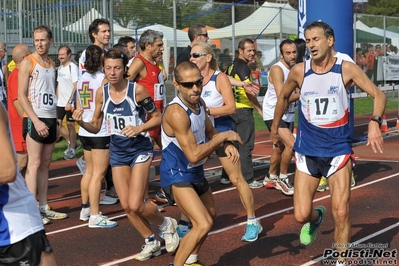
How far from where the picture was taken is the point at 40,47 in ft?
26.5

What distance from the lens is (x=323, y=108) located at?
6250 mm

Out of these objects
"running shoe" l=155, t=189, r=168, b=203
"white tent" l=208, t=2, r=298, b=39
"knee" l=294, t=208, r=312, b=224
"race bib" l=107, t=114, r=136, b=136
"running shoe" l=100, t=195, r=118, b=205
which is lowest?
"running shoe" l=100, t=195, r=118, b=205

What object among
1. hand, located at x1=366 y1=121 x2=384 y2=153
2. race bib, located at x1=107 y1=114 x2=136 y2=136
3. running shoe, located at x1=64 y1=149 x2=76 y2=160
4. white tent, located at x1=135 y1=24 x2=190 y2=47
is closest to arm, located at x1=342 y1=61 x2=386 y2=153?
hand, located at x1=366 y1=121 x2=384 y2=153

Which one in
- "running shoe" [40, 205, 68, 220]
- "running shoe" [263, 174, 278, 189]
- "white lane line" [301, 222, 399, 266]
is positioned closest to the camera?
"white lane line" [301, 222, 399, 266]

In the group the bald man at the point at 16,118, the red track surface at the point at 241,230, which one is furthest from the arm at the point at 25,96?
the red track surface at the point at 241,230

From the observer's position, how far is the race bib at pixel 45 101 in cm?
821

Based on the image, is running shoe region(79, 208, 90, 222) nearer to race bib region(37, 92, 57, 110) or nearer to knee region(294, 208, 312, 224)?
race bib region(37, 92, 57, 110)

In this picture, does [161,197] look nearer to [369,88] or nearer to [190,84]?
[190,84]

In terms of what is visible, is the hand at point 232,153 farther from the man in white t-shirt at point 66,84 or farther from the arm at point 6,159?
the man in white t-shirt at point 66,84

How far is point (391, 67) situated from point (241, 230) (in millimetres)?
17952

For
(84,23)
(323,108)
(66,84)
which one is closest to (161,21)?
(84,23)

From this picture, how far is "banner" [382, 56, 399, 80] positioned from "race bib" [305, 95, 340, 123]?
1837 centimetres

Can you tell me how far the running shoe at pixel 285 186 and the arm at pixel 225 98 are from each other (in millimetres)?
2159

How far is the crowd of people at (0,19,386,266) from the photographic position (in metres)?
5.65
